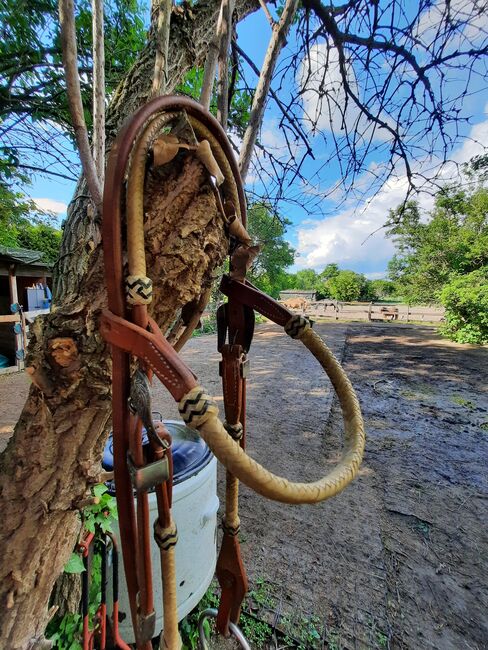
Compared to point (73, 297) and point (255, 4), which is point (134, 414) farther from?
point (255, 4)

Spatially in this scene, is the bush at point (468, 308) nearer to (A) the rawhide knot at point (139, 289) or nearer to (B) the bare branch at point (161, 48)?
(B) the bare branch at point (161, 48)

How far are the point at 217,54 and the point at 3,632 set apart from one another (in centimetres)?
179

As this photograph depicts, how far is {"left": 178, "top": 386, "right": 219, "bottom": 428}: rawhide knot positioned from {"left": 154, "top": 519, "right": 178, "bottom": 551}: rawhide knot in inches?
11.7

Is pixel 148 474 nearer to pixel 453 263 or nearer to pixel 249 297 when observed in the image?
pixel 249 297

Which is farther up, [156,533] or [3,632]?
[156,533]

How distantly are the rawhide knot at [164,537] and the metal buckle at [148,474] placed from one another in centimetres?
13

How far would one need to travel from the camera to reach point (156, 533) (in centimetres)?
58

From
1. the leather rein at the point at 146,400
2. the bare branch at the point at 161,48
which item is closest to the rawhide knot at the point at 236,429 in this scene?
the leather rein at the point at 146,400

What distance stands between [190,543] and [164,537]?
1.03 metres

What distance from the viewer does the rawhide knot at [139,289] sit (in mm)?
511

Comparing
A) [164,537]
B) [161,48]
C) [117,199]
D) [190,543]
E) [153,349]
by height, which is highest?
[161,48]

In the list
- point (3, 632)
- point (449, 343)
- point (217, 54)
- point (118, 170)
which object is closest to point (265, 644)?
point (3, 632)

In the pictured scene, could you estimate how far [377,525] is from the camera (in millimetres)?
2523

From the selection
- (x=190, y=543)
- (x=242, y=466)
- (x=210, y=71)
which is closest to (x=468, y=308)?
(x=190, y=543)
